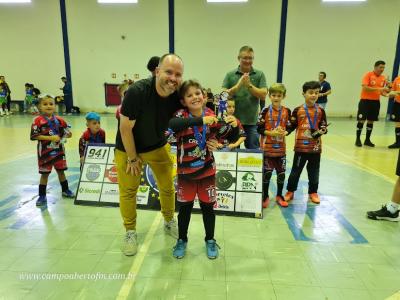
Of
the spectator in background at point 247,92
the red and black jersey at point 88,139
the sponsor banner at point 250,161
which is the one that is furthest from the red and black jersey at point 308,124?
the red and black jersey at point 88,139

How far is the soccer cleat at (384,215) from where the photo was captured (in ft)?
11.6

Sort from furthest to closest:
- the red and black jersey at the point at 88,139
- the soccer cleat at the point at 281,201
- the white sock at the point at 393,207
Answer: the red and black jersey at the point at 88,139
the soccer cleat at the point at 281,201
the white sock at the point at 393,207

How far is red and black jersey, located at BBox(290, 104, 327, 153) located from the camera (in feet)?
12.7

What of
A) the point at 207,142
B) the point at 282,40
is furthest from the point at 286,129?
the point at 282,40

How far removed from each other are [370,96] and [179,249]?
23.4 feet

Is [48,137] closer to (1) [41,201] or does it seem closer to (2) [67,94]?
(1) [41,201]

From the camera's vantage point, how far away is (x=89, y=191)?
3928mm

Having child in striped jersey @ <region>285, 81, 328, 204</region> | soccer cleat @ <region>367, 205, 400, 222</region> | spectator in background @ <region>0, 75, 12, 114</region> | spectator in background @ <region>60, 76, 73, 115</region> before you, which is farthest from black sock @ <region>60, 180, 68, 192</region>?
spectator in background @ <region>0, 75, 12, 114</region>

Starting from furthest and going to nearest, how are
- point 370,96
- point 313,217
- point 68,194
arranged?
point 370,96 < point 68,194 < point 313,217

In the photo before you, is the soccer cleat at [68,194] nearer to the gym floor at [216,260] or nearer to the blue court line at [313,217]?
Result: the gym floor at [216,260]

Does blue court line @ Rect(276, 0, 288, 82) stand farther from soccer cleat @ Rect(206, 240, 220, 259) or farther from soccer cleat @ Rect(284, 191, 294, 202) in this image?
soccer cleat @ Rect(206, 240, 220, 259)

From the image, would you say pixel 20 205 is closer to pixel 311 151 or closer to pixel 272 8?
pixel 311 151

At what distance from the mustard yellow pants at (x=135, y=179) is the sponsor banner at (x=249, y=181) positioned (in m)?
1.01

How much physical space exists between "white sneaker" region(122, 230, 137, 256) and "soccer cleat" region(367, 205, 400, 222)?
9.19ft
